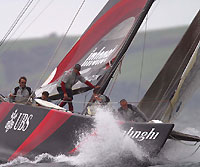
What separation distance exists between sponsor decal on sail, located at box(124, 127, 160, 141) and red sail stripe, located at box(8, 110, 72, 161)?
2.33ft

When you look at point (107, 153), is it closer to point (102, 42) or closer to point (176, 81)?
point (176, 81)

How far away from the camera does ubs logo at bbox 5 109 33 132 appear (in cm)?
798

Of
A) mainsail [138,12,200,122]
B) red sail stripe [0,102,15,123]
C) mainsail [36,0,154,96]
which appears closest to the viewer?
mainsail [138,12,200,122]

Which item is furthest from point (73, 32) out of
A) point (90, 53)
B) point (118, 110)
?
point (118, 110)

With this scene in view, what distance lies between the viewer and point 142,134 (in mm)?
7121

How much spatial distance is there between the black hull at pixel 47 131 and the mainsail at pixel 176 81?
40.1 inches

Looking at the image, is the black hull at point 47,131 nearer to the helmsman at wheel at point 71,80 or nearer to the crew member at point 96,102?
the crew member at point 96,102

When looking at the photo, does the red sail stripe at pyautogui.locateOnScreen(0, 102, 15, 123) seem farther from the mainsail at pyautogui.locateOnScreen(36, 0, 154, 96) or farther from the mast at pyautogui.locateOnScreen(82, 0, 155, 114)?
the mast at pyautogui.locateOnScreen(82, 0, 155, 114)

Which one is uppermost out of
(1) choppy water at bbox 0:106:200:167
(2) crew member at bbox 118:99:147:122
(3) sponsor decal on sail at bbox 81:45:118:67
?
(3) sponsor decal on sail at bbox 81:45:118:67

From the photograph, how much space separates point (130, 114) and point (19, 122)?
1259mm

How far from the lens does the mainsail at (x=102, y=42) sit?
8469mm

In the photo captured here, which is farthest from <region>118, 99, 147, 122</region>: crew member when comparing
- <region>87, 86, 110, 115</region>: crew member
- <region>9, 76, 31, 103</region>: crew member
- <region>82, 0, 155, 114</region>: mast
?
<region>9, 76, 31, 103</region>: crew member

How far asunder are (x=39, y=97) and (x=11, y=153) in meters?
0.93

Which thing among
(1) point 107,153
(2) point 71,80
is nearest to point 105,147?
(1) point 107,153
